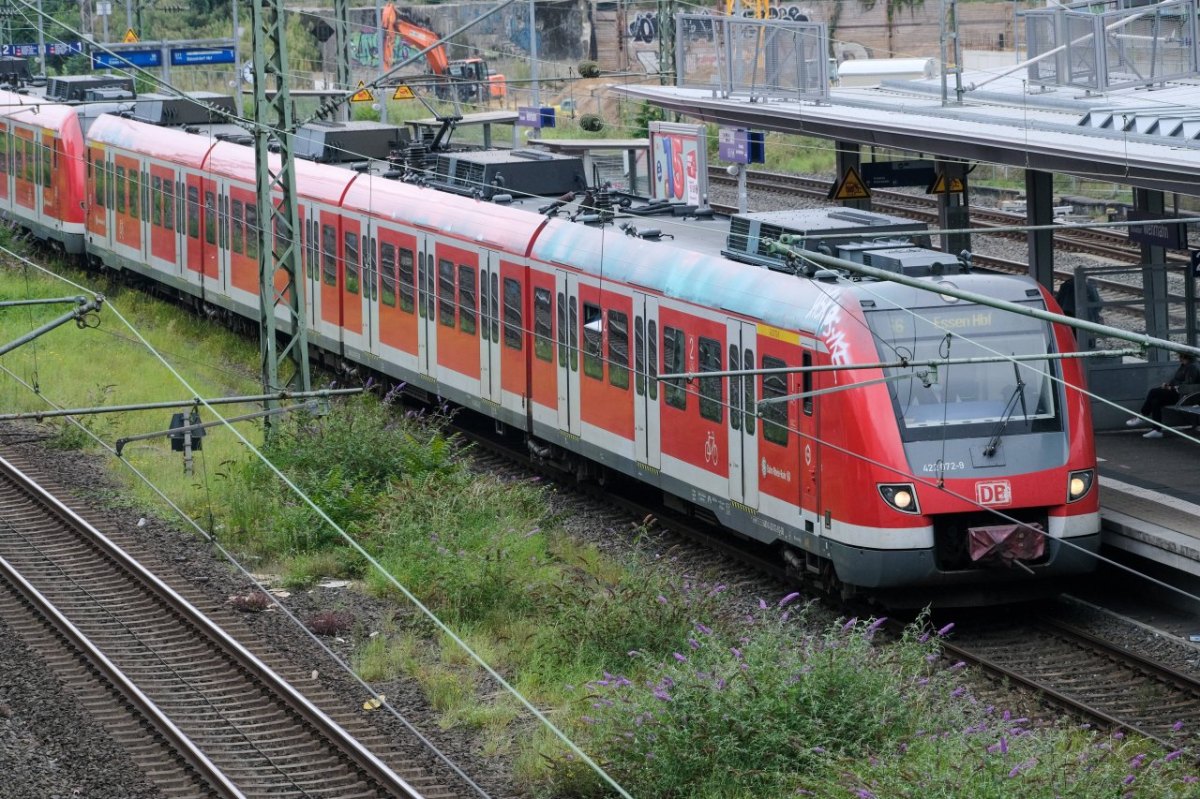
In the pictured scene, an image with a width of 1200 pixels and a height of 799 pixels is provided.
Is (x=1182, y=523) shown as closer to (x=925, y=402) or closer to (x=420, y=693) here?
(x=925, y=402)

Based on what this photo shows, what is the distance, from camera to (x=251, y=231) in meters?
26.7

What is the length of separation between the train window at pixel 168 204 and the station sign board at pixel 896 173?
39.5ft

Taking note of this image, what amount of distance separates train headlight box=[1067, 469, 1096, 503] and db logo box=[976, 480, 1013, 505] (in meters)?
0.53

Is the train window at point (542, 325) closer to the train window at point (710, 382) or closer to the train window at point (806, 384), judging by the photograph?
the train window at point (710, 382)

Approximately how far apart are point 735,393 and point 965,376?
212 cm

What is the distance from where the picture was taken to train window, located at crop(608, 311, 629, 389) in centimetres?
1775

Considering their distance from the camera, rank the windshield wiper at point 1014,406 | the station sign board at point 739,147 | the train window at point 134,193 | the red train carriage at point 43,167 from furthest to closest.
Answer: the red train carriage at point 43,167
the train window at point 134,193
the station sign board at point 739,147
the windshield wiper at point 1014,406

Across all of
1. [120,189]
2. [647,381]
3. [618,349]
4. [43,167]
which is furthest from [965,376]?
[43,167]

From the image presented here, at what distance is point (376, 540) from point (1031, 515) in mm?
6391

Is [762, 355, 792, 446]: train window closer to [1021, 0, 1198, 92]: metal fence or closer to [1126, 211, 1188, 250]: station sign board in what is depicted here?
[1126, 211, 1188, 250]: station sign board

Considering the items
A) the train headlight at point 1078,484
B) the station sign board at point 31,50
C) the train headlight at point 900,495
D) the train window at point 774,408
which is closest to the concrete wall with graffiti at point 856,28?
the station sign board at point 31,50

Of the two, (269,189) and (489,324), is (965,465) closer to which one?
(489,324)

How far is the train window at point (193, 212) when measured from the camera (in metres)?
28.8

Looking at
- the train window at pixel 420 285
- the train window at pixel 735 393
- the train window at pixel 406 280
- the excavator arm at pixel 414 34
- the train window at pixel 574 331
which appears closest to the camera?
the train window at pixel 735 393
